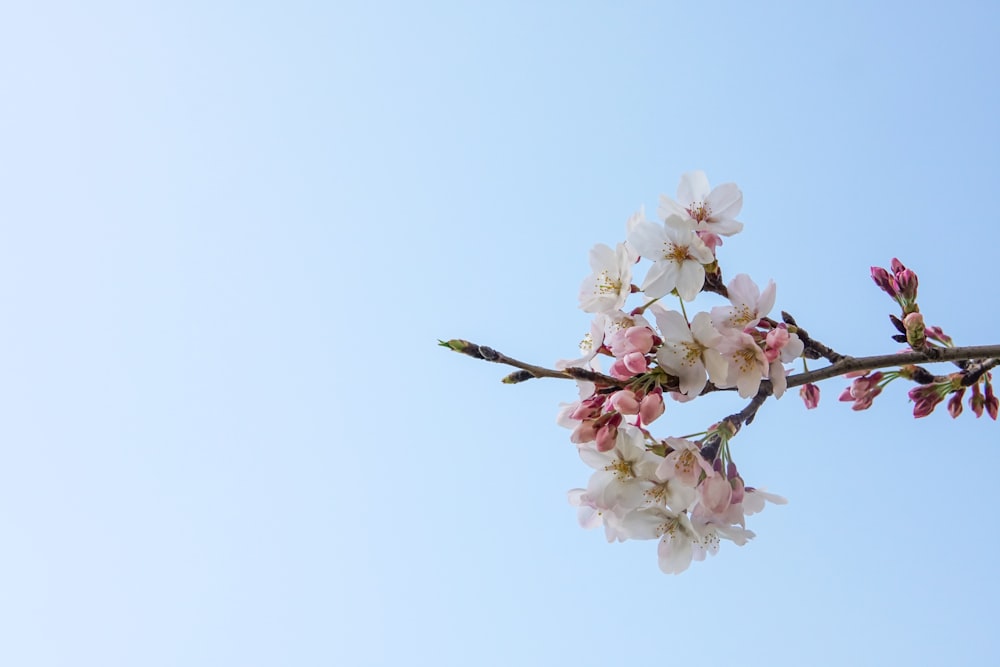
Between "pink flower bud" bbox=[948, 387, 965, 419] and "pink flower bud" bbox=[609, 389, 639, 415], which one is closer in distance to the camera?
"pink flower bud" bbox=[609, 389, 639, 415]

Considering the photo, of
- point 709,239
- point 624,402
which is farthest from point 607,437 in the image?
point 709,239

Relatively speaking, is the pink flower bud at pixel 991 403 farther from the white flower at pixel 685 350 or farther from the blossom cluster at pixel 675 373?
the white flower at pixel 685 350

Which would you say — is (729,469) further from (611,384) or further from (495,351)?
(495,351)

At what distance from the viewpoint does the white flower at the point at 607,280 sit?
2311 millimetres

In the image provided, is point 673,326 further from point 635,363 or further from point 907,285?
point 907,285

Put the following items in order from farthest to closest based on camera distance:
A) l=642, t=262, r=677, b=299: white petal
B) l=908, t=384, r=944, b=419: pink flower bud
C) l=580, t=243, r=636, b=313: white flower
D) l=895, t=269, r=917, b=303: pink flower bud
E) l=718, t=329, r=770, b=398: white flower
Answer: l=908, t=384, r=944, b=419: pink flower bud → l=895, t=269, r=917, b=303: pink flower bud → l=580, t=243, r=636, b=313: white flower → l=642, t=262, r=677, b=299: white petal → l=718, t=329, r=770, b=398: white flower

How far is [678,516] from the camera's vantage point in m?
2.16

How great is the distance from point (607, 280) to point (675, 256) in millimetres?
217

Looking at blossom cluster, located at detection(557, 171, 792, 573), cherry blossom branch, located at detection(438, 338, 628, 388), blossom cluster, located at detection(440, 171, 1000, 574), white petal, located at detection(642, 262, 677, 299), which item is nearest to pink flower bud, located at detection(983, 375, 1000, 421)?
blossom cluster, located at detection(440, 171, 1000, 574)

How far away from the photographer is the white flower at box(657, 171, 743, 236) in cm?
239

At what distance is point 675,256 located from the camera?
221cm

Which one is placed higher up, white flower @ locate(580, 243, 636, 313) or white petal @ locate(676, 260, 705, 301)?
white flower @ locate(580, 243, 636, 313)

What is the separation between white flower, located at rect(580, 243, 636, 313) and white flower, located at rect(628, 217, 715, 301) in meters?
0.10

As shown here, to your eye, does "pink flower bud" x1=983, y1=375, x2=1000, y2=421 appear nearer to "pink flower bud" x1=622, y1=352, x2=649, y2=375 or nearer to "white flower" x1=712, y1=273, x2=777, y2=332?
"white flower" x1=712, y1=273, x2=777, y2=332
